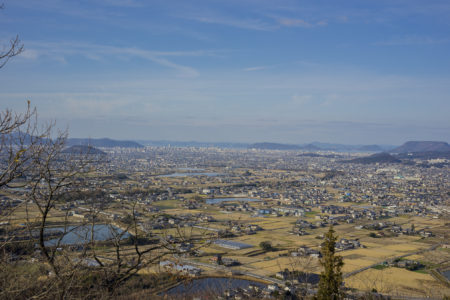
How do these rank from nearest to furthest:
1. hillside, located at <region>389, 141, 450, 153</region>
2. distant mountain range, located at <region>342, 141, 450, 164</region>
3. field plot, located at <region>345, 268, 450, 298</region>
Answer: field plot, located at <region>345, 268, 450, 298</region> → distant mountain range, located at <region>342, 141, 450, 164</region> → hillside, located at <region>389, 141, 450, 153</region>

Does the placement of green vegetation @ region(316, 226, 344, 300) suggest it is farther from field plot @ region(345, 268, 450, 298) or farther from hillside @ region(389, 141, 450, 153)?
hillside @ region(389, 141, 450, 153)

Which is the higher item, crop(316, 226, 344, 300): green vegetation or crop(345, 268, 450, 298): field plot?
crop(316, 226, 344, 300): green vegetation

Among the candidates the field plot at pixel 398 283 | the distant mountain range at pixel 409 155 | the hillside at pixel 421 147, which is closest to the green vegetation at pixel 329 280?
the field plot at pixel 398 283

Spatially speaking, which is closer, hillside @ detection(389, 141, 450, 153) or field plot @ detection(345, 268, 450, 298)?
field plot @ detection(345, 268, 450, 298)

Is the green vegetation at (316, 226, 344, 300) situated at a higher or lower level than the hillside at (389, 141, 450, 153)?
lower

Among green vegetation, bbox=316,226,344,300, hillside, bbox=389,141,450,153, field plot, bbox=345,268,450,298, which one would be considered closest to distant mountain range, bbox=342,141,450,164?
hillside, bbox=389,141,450,153

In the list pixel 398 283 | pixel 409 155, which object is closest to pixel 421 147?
pixel 409 155

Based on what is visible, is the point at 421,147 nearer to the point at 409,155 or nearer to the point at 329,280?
the point at 409,155

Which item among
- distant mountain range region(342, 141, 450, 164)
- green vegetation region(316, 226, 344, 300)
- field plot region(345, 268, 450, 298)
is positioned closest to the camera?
green vegetation region(316, 226, 344, 300)

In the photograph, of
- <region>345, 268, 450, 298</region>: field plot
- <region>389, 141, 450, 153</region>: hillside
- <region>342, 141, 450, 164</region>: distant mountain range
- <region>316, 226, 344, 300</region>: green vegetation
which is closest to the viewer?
<region>316, 226, 344, 300</region>: green vegetation

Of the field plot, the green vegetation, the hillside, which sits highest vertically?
the hillside

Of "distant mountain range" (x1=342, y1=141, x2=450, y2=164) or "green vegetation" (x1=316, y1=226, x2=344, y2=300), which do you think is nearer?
"green vegetation" (x1=316, y1=226, x2=344, y2=300)
